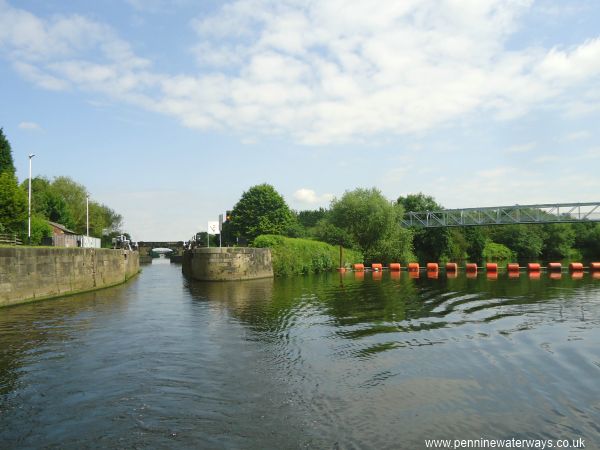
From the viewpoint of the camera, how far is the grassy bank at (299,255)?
146ft

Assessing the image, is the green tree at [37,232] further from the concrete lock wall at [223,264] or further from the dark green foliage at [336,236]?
the dark green foliage at [336,236]

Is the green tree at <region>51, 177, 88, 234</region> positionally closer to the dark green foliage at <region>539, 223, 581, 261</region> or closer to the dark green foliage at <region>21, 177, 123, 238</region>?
the dark green foliage at <region>21, 177, 123, 238</region>

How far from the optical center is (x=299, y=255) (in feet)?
155

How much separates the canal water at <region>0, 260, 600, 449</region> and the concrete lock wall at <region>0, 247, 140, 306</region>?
7.56 feet

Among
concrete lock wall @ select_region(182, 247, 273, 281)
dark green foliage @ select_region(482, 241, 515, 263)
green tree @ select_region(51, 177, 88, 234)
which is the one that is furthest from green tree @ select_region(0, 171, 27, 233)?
dark green foliage @ select_region(482, 241, 515, 263)

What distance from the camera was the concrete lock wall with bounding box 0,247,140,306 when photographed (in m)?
19.6

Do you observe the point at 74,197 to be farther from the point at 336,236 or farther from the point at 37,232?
A: the point at 336,236

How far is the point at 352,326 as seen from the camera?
15.1 metres

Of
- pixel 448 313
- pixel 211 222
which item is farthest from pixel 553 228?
pixel 448 313

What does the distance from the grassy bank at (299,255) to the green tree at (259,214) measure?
1092 inches

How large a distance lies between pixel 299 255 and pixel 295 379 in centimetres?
3788

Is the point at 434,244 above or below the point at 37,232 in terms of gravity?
below

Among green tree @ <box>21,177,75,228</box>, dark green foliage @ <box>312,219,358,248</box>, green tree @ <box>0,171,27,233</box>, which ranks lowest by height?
dark green foliage @ <box>312,219,358,248</box>

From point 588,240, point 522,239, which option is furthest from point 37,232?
point 588,240
